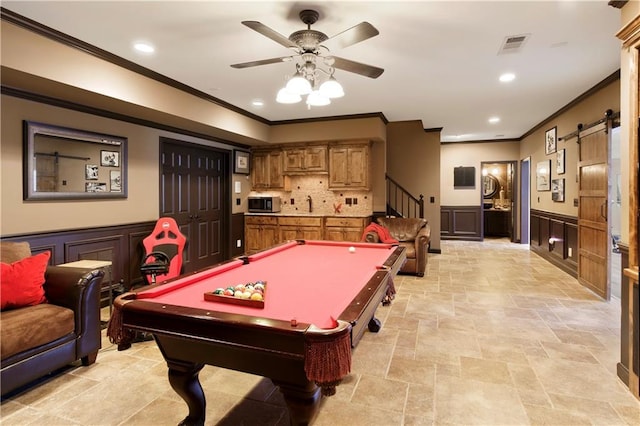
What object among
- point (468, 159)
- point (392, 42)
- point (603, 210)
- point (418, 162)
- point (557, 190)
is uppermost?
point (392, 42)

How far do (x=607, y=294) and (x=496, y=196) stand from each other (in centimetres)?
724

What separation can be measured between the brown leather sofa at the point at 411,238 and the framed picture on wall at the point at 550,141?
2.81 metres

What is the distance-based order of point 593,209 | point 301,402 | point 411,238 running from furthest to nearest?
point 411,238, point 593,209, point 301,402

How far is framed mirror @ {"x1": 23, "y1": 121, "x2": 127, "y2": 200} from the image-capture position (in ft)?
11.3

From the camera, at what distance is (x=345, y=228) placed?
639cm

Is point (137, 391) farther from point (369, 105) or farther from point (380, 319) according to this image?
point (369, 105)

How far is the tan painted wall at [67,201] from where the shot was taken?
3260 millimetres

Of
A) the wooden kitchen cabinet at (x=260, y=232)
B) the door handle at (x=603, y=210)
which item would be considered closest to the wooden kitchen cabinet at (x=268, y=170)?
the wooden kitchen cabinet at (x=260, y=232)

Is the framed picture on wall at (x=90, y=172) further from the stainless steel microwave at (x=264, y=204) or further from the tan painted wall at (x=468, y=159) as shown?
the tan painted wall at (x=468, y=159)

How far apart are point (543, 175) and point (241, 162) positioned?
6.09 m

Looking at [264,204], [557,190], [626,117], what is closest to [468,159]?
[557,190]

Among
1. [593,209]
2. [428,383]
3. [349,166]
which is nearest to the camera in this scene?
[428,383]

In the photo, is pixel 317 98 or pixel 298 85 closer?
pixel 298 85

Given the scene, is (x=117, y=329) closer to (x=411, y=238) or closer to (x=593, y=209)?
(x=411, y=238)
